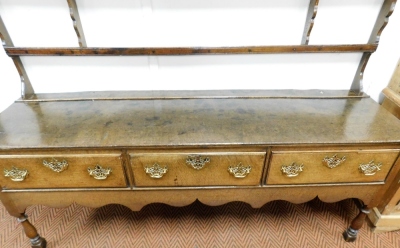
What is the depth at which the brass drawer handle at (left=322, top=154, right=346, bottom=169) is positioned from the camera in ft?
3.75

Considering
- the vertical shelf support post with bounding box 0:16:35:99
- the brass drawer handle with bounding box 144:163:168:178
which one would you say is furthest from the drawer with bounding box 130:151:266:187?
the vertical shelf support post with bounding box 0:16:35:99

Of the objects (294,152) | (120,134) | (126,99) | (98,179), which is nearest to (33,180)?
(98,179)

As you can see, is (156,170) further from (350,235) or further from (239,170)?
(350,235)

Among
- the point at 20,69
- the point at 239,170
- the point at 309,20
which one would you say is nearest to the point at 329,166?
the point at 239,170

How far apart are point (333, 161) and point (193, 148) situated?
0.70 m

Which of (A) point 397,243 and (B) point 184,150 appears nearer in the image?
(B) point 184,150

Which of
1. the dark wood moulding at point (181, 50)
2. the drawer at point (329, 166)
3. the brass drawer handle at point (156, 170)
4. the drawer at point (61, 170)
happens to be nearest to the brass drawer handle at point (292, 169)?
the drawer at point (329, 166)

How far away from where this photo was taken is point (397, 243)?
5.12 ft

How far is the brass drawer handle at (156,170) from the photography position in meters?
1.14

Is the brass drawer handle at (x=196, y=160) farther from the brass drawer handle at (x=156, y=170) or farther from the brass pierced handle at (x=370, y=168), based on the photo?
the brass pierced handle at (x=370, y=168)

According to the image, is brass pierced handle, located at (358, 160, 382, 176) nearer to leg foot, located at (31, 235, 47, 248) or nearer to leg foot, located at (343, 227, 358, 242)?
leg foot, located at (343, 227, 358, 242)

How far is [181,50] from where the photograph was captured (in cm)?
140

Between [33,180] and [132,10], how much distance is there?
41.5 inches

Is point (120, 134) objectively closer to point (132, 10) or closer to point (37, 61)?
point (132, 10)
